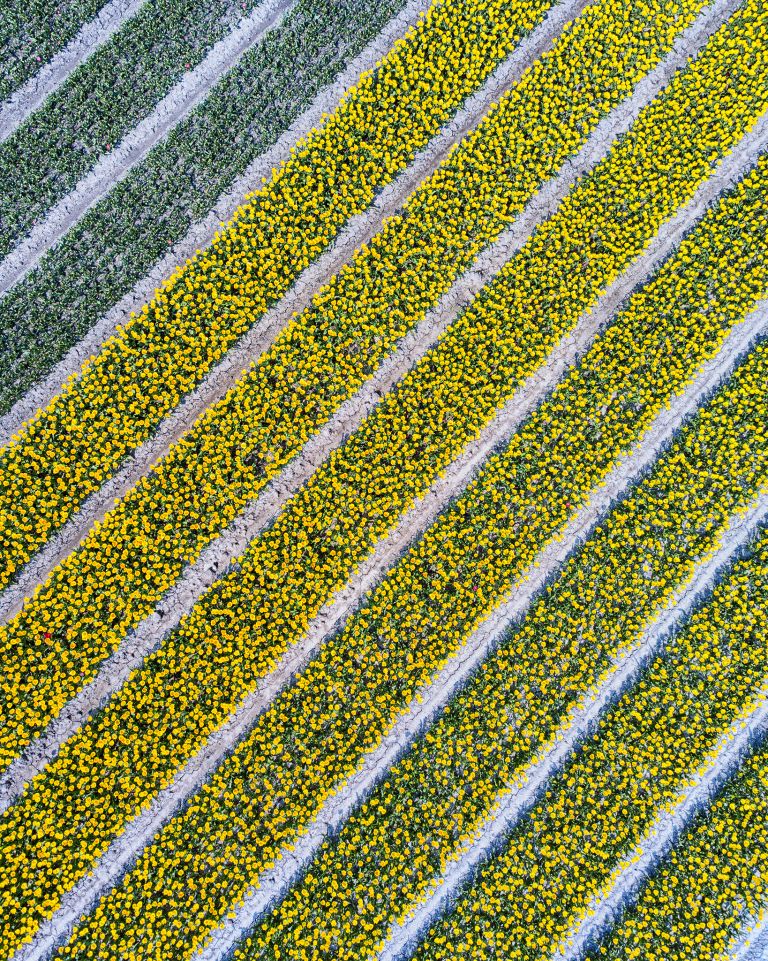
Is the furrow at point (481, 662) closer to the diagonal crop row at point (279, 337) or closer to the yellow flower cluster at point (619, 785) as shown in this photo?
the yellow flower cluster at point (619, 785)

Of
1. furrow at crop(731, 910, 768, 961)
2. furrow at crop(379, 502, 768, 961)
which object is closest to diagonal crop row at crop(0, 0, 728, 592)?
furrow at crop(379, 502, 768, 961)

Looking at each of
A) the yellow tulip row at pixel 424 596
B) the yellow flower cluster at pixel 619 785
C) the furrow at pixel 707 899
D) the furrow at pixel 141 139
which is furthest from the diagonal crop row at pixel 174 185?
the furrow at pixel 707 899

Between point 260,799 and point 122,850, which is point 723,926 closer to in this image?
point 260,799

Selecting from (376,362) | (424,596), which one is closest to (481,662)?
(424,596)

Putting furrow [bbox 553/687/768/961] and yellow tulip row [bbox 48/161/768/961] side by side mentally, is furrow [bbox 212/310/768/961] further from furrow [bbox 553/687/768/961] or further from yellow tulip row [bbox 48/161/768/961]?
furrow [bbox 553/687/768/961]

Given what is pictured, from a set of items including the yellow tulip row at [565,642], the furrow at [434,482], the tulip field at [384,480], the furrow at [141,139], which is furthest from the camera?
the furrow at [141,139]

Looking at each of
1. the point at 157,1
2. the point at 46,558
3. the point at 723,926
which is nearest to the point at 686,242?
the point at 157,1
